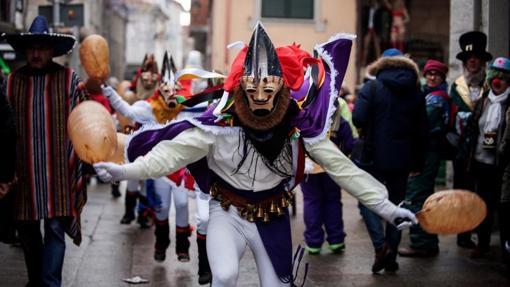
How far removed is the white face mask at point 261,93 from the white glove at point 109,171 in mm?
883

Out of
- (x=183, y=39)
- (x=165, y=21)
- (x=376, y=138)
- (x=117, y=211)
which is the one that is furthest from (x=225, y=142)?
(x=183, y=39)

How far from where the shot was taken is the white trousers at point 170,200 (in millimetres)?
8133

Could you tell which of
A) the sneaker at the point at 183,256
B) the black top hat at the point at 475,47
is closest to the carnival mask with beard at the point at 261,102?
the sneaker at the point at 183,256

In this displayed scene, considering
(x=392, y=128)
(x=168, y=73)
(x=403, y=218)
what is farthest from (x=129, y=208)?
(x=403, y=218)

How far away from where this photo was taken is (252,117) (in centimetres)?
500

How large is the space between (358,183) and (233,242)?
2.63 ft

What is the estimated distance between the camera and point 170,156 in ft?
16.1

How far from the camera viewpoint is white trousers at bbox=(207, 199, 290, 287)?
4.90 metres

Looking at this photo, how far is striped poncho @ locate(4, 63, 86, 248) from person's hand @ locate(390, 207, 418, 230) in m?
2.44

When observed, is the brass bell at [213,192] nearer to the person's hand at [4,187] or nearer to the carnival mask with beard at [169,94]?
the person's hand at [4,187]

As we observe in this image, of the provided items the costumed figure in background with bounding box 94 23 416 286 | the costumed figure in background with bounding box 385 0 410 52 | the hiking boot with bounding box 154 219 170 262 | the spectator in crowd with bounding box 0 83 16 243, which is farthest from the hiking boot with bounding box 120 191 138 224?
the costumed figure in background with bounding box 385 0 410 52

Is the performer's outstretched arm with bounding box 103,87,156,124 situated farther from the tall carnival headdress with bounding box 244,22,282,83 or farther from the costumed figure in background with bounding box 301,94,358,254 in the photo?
the tall carnival headdress with bounding box 244,22,282,83

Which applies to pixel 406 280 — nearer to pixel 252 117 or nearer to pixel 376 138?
pixel 376 138

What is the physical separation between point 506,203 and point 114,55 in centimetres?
3569
